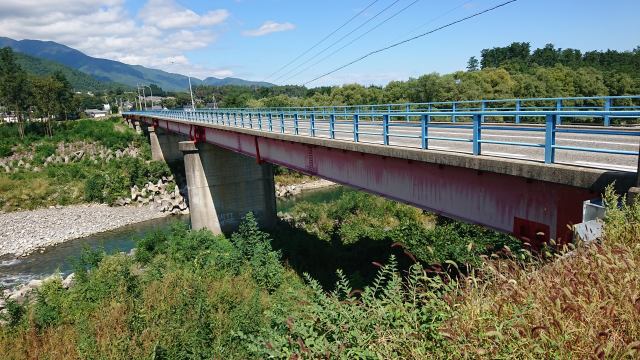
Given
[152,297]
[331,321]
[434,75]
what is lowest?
[152,297]

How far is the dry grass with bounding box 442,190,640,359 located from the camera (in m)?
2.97

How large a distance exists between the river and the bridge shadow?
10.1m

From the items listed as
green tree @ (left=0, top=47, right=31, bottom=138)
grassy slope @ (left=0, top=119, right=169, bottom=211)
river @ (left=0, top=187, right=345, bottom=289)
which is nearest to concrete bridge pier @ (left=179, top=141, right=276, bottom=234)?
river @ (left=0, top=187, right=345, bottom=289)

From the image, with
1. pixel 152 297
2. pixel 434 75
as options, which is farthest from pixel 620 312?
pixel 434 75

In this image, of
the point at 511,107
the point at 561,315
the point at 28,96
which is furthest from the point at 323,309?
the point at 28,96

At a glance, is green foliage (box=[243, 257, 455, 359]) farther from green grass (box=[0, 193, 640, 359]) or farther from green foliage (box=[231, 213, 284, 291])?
green foliage (box=[231, 213, 284, 291])

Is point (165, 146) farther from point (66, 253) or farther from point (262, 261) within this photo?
point (262, 261)

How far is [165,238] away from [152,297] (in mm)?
11214

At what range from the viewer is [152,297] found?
15672mm

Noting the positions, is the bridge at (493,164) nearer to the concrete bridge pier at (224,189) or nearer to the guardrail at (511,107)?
the guardrail at (511,107)

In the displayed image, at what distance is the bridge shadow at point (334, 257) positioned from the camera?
19484mm

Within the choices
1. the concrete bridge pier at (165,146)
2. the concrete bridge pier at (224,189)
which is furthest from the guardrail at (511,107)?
the concrete bridge pier at (165,146)

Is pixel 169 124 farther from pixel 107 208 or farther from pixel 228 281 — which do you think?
pixel 228 281

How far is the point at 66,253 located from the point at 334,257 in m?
20.1
